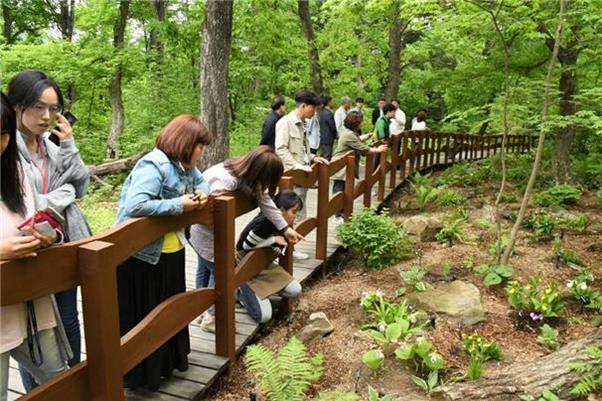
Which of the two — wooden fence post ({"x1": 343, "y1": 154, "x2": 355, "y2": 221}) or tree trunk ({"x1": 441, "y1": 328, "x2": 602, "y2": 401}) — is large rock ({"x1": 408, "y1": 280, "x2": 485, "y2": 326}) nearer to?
tree trunk ({"x1": 441, "y1": 328, "x2": 602, "y2": 401})

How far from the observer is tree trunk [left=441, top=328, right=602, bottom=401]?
291 centimetres

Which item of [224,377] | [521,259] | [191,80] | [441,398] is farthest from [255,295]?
[191,80]

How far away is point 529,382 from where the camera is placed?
118 inches

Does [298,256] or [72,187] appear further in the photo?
[298,256]

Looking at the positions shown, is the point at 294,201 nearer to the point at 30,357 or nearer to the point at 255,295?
the point at 255,295

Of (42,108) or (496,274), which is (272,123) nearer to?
(496,274)

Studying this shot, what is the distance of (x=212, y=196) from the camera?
10.8 feet

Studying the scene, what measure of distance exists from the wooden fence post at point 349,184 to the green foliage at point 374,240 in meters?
0.43

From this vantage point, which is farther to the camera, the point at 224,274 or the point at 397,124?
the point at 397,124

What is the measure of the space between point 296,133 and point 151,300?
3.24 metres

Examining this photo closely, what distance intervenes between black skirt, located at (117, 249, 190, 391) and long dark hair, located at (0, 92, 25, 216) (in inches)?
36.5

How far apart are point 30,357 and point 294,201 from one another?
2.36m

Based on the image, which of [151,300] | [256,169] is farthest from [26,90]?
[256,169]

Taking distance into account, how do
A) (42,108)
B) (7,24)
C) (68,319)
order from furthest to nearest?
(7,24), (68,319), (42,108)
